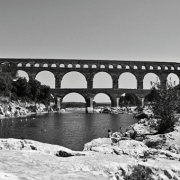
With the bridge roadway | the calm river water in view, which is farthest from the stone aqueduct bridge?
the calm river water

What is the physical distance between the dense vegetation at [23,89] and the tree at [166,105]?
136 ft

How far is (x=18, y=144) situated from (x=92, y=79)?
67680mm

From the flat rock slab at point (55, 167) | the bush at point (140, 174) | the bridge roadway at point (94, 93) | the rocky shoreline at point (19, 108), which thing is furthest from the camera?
the bridge roadway at point (94, 93)

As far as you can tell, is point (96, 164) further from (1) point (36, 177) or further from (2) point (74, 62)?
(2) point (74, 62)

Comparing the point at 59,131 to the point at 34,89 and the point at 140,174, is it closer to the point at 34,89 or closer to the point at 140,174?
the point at 140,174

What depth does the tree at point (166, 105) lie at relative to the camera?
18.9 meters

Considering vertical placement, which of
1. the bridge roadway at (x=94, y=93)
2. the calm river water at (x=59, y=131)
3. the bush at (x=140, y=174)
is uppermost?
the bridge roadway at (x=94, y=93)

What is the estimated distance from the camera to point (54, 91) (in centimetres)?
7244

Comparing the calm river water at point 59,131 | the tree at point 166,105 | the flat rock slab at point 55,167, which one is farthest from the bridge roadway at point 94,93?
the flat rock slab at point 55,167

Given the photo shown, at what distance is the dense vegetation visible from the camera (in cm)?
5612

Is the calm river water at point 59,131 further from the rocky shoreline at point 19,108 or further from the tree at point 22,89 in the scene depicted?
the tree at point 22,89

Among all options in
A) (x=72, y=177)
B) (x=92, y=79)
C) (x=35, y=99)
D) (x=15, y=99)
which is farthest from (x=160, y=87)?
(x=92, y=79)

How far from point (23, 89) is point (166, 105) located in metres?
49.1

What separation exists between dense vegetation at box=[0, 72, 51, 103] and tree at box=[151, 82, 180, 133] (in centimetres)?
4154
